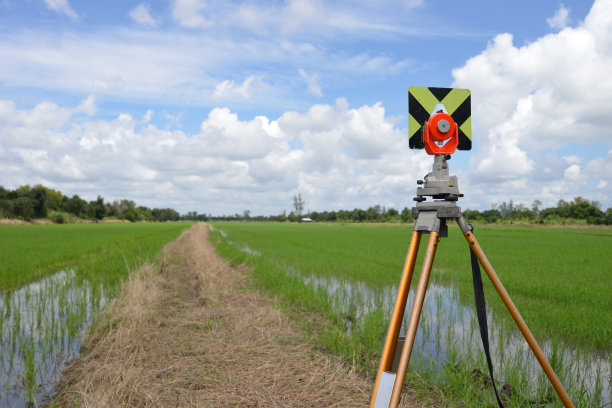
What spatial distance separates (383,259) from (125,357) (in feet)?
28.3

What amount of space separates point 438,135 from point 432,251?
1.93ft

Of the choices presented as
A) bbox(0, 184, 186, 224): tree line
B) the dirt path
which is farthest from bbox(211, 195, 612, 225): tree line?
bbox(0, 184, 186, 224): tree line

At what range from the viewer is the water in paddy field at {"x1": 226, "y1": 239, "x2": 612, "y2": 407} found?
2.82 m


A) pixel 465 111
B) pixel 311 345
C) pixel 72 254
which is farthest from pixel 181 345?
pixel 72 254

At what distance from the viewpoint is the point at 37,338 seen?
4164 millimetres

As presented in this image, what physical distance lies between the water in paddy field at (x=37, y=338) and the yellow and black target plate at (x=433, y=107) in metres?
3.37

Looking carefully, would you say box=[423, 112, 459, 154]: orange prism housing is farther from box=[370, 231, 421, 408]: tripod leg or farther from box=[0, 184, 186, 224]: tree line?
box=[0, 184, 186, 224]: tree line

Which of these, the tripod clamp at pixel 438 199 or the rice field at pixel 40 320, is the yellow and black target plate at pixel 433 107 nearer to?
the tripod clamp at pixel 438 199

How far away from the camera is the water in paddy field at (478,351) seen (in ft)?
9.25

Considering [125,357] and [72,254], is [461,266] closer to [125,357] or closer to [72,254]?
[125,357]

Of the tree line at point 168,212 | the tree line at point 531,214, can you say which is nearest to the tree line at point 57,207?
the tree line at point 168,212

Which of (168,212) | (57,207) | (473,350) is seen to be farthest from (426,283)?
(168,212)

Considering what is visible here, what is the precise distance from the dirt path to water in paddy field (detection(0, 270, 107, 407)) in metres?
0.22

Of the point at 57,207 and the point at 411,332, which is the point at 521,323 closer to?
the point at 411,332
